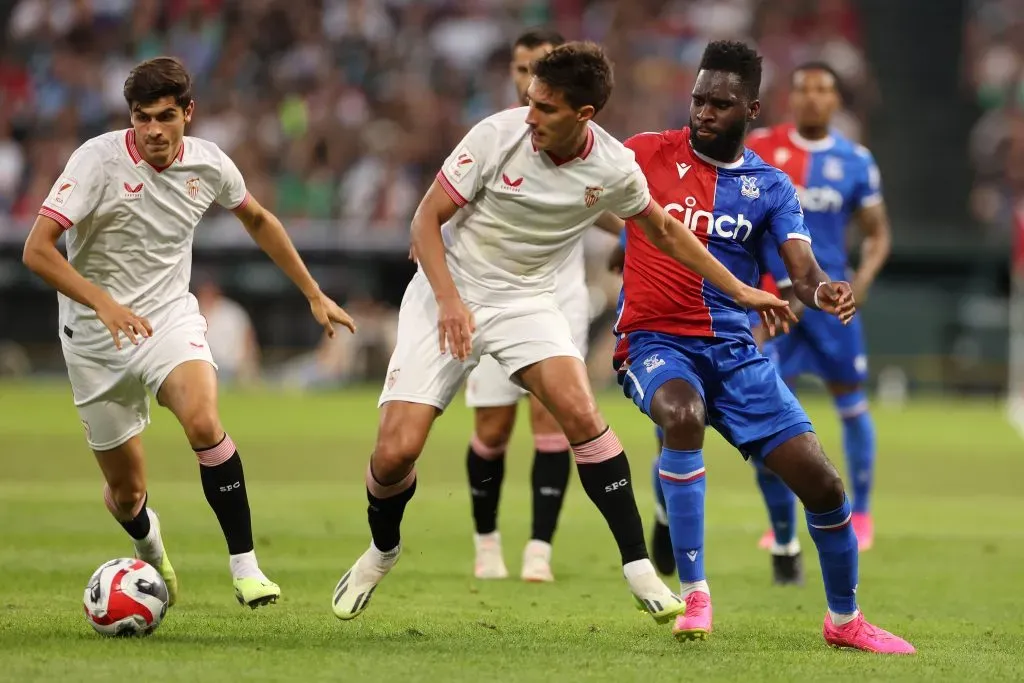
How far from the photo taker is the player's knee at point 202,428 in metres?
7.03

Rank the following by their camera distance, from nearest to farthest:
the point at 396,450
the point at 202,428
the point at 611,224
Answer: the point at 396,450
the point at 202,428
the point at 611,224

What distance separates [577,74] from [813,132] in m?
4.24

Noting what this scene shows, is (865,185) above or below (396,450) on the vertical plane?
above

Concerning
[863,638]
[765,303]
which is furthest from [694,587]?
[765,303]

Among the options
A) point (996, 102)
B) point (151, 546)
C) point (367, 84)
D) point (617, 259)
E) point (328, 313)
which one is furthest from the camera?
point (996, 102)

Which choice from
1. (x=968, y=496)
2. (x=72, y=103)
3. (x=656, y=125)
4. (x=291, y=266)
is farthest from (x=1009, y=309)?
(x=291, y=266)

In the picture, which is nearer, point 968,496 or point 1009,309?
point 968,496

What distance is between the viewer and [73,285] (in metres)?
6.77

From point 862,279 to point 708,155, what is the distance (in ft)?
11.4

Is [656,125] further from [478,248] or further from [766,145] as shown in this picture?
[478,248]

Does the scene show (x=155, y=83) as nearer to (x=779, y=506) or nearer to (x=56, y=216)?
(x=56, y=216)

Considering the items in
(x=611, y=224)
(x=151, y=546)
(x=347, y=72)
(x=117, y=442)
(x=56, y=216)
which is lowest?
(x=347, y=72)

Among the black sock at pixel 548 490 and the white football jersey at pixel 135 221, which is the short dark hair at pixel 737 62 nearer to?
the white football jersey at pixel 135 221

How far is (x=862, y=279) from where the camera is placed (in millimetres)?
10352
